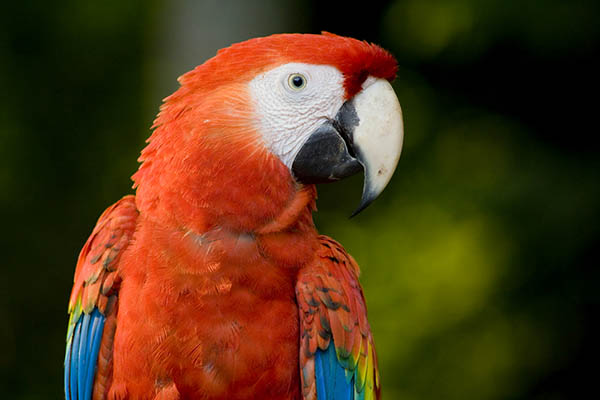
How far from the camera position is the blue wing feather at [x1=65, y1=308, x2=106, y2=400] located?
162 centimetres

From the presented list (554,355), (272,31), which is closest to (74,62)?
(272,31)

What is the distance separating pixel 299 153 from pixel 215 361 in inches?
20.5

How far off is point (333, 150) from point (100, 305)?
0.68 metres

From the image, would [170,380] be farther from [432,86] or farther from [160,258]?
[432,86]

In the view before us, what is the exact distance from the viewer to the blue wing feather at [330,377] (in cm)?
161

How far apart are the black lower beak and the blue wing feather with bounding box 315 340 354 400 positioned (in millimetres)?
447

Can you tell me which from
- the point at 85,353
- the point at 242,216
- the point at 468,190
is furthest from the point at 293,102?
the point at 468,190

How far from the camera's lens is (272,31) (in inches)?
109

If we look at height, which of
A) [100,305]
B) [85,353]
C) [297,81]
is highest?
[297,81]

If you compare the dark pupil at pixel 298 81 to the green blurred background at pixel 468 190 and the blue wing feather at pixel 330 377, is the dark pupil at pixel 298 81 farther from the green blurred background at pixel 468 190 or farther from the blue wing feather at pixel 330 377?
the green blurred background at pixel 468 190

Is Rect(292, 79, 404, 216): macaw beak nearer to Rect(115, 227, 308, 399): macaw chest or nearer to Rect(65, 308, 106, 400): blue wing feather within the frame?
Rect(115, 227, 308, 399): macaw chest

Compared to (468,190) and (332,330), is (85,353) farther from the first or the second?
(468,190)

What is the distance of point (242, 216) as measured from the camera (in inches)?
59.8

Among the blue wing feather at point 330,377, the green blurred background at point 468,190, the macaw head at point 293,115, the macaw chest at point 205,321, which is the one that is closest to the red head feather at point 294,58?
the macaw head at point 293,115
